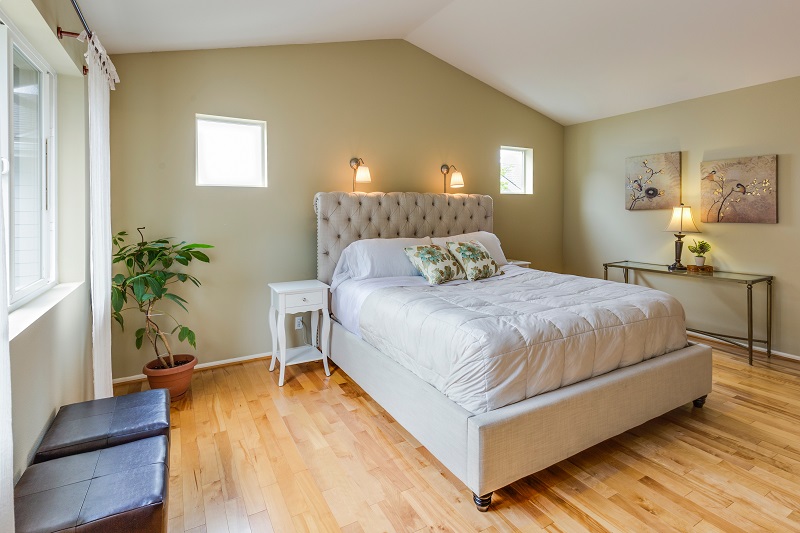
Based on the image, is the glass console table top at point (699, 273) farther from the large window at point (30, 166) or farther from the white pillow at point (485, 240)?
the large window at point (30, 166)

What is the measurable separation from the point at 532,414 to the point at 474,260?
1.68 meters

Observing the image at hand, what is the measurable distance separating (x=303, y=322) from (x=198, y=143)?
1.64 m

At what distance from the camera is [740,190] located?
371cm

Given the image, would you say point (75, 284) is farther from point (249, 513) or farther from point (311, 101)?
point (311, 101)

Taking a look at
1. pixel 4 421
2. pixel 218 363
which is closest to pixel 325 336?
pixel 218 363

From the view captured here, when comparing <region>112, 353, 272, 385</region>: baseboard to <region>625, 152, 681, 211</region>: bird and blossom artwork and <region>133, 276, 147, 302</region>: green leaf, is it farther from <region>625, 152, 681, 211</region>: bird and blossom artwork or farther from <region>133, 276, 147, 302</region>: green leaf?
<region>625, 152, 681, 211</region>: bird and blossom artwork

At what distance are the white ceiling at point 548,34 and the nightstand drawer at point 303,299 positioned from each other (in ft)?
6.03

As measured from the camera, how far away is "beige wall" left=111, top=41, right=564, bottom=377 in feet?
10.3

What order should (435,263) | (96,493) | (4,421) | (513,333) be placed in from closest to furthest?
(4,421) → (96,493) → (513,333) → (435,263)

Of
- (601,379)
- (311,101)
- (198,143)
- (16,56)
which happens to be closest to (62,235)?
(16,56)

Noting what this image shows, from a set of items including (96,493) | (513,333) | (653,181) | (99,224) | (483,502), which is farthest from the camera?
(653,181)

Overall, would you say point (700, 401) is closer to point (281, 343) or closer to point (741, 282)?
point (741, 282)

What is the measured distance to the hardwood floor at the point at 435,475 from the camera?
5.78 feet

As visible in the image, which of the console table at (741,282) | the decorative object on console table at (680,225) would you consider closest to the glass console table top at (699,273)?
the console table at (741,282)
